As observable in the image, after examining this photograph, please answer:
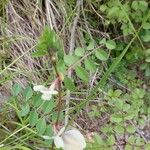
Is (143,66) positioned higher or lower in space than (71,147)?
higher

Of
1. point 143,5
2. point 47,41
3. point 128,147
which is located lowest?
point 128,147

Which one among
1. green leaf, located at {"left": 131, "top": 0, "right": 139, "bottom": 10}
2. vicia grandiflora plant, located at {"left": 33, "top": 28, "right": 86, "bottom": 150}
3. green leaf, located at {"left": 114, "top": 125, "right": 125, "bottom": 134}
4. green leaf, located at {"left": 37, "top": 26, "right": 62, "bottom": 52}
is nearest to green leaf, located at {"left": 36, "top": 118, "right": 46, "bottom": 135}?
vicia grandiflora plant, located at {"left": 33, "top": 28, "right": 86, "bottom": 150}

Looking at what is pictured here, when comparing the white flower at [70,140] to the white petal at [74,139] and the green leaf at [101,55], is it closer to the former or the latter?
the white petal at [74,139]

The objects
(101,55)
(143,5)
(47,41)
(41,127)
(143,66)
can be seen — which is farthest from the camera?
(143,66)

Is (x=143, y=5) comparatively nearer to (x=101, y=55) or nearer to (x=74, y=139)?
(x=101, y=55)

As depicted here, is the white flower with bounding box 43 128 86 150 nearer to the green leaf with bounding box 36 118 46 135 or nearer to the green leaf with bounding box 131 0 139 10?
the green leaf with bounding box 36 118 46 135

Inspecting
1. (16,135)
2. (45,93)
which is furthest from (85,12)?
(45,93)

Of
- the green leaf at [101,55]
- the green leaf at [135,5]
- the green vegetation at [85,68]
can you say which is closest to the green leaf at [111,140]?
the green vegetation at [85,68]

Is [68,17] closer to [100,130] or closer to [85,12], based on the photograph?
[85,12]

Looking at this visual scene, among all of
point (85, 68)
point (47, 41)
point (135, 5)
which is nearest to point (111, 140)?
point (85, 68)
